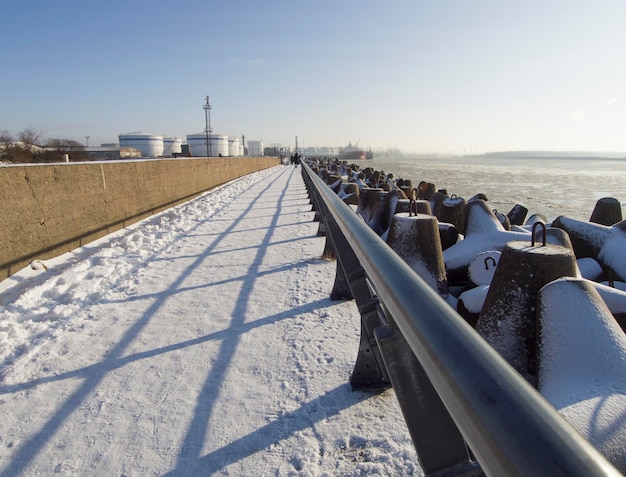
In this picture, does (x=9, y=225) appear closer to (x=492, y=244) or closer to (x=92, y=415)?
(x=92, y=415)

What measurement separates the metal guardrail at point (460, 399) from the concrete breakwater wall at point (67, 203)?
507 cm

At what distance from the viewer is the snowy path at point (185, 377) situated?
2.04 metres

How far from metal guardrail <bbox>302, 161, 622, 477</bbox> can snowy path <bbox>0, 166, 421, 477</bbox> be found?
0.74m

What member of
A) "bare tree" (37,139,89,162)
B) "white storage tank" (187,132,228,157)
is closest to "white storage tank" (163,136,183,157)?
"white storage tank" (187,132,228,157)

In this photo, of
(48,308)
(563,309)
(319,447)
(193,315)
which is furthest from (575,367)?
(48,308)

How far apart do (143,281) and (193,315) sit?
1.25m

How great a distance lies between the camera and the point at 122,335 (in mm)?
3354

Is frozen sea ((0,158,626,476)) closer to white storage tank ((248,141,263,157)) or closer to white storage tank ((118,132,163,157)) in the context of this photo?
white storage tank ((118,132,163,157))

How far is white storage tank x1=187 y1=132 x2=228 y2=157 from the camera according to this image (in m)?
78.3

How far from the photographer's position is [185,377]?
107 inches

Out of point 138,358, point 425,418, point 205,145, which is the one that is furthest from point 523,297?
point 205,145

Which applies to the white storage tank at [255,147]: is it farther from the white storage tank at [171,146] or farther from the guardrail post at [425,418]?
the guardrail post at [425,418]

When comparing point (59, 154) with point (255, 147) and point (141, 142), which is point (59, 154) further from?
point (255, 147)

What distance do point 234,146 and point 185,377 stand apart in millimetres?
96477
